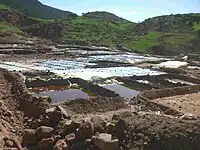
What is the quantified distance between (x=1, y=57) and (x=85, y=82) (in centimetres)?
2511

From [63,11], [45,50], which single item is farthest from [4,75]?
[63,11]

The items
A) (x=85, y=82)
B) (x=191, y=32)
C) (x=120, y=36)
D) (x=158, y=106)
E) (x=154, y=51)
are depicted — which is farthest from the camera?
(x=120, y=36)

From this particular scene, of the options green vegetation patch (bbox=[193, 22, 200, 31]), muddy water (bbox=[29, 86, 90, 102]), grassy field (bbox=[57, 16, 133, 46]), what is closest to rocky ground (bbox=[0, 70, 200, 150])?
muddy water (bbox=[29, 86, 90, 102])

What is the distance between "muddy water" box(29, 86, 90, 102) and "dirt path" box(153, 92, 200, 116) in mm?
5762

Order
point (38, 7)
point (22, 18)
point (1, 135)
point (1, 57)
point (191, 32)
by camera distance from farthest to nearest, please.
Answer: point (38, 7) < point (22, 18) < point (191, 32) < point (1, 57) < point (1, 135)

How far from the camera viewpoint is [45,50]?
64188 millimetres

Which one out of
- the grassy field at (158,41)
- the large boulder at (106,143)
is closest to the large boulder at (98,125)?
the large boulder at (106,143)

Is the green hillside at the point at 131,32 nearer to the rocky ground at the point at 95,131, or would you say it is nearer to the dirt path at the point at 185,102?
the dirt path at the point at 185,102

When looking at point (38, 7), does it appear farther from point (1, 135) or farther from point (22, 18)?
point (1, 135)

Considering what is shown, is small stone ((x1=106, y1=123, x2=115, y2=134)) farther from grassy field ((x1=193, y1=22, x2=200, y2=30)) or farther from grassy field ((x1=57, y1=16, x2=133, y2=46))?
grassy field ((x1=57, y1=16, x2=133, y2=46))

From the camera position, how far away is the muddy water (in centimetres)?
2589

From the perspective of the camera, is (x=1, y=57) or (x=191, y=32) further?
(x=191, y=32)

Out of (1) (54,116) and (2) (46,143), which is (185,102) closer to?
(1) (54,116)

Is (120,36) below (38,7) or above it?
below
